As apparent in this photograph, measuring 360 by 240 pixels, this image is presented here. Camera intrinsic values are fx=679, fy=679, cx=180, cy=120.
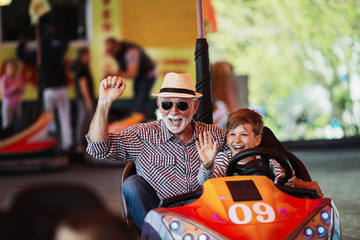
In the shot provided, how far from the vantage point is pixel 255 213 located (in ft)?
9.23

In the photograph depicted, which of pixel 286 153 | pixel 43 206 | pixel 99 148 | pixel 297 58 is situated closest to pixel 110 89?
pixel 99 148

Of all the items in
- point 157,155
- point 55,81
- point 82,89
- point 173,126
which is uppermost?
point 173,126

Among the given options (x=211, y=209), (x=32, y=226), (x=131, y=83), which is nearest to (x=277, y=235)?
(x=211, y=209)

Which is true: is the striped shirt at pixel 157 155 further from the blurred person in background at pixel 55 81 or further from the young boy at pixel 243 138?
the blurred person in background at pixel 55 81

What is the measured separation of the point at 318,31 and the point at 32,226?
10.7 meters

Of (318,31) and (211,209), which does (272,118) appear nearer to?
(318,31)

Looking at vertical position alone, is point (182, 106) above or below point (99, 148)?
above

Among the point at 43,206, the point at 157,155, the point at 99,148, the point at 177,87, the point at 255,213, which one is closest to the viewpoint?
the point at 43,206

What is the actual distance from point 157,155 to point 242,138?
17.3 inches

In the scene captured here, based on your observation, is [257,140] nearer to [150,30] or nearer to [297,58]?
[150,30]

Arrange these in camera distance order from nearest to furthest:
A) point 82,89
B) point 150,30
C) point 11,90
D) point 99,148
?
point 99,148 → point 11,90 → point 82,89 → point 150,30

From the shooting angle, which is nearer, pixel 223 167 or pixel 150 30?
pixel 223 167

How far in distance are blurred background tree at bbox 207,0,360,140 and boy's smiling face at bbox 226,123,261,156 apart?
315 inches

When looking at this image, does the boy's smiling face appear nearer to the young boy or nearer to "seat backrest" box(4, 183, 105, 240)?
the young boy
